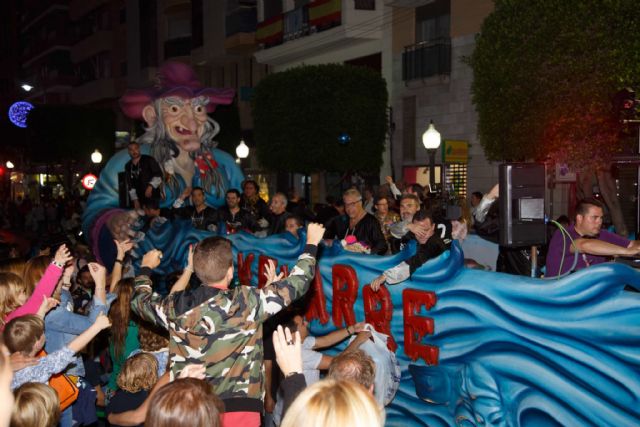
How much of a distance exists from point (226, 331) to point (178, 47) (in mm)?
38122

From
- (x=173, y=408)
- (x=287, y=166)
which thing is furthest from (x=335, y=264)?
(x=287, y=166)

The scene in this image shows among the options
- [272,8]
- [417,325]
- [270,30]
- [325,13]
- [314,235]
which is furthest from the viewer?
[272,8]

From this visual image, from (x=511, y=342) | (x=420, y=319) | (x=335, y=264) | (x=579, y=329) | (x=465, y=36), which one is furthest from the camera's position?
(x=465, y=36)

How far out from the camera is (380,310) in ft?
21.5

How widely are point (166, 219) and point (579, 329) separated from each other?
31.4 ft

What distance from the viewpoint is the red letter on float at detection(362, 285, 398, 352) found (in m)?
6.39

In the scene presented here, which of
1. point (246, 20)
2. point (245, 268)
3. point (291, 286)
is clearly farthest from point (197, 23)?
point (291, 286)

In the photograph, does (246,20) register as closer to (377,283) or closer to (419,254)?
(377,283)

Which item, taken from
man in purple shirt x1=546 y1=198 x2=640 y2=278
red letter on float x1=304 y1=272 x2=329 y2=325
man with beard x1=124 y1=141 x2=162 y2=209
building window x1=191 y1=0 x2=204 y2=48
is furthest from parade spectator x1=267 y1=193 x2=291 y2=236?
building window x1=191 y1=0 x2=204 y2=48

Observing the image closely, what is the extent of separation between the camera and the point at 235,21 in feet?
112

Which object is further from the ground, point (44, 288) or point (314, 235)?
point (314, 235)

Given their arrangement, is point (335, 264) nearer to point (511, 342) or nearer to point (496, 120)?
point (511, 342)

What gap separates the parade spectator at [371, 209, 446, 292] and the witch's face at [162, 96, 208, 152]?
9007 mm

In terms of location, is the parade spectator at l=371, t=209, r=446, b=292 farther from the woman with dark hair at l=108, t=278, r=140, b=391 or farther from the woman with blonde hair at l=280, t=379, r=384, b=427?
the woman with blonde hair at l=280, t=379, r=384, b=427
